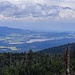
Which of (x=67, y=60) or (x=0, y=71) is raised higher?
(x=67, y=60)

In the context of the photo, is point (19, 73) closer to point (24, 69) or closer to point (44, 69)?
point (24, 69)

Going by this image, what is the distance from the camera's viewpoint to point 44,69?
163250mm

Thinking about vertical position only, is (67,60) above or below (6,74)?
above

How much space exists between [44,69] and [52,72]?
5.43m

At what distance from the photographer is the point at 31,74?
161750mm

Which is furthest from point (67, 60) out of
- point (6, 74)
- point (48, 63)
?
point (48, 63)

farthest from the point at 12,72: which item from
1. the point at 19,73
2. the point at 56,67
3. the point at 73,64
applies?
the point at 73,64

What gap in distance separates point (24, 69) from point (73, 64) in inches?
1176

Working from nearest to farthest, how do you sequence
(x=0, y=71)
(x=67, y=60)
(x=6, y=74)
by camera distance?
(x=67, y=60), (x=6, y=74), (x=0, y=71)

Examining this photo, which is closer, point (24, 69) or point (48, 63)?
point (24, 69)

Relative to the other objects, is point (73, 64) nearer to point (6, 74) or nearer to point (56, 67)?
point (56, 67)

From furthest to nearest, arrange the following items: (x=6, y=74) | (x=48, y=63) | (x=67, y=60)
A: (x=48, y=63), (x=6, y=74), (x=67, y=60)

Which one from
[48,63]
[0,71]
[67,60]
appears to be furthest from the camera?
[48,63]

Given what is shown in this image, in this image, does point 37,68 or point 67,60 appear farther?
point 37,68
